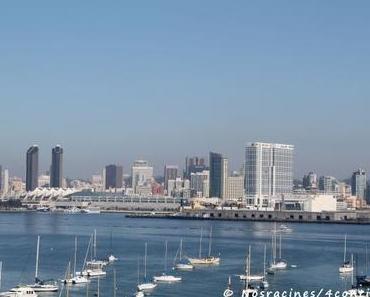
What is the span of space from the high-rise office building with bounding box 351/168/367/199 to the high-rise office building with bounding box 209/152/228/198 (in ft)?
87.4

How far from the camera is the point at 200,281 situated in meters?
30.6

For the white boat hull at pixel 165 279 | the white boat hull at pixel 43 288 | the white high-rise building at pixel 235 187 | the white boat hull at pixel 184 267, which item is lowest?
the white boat hull at pixel 43 288

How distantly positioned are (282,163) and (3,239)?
8635 cm

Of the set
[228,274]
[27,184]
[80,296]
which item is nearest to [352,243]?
[228,274]

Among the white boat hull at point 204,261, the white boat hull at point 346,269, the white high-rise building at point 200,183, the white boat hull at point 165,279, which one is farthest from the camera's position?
the white high-rise building at point 200,183

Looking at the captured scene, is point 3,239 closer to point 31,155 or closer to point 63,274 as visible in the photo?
point 63,274

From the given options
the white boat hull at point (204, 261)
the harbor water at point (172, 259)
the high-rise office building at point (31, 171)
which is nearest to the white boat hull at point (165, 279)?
the harbor water at point (172, 259)

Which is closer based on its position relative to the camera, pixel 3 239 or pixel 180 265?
pixel 180 265

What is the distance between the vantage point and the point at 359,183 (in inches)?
6599

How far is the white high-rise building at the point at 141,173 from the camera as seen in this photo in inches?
7490

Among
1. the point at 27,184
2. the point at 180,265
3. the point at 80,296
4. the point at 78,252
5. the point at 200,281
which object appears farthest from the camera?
the point at 27,184

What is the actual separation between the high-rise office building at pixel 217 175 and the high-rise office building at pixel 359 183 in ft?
87.4

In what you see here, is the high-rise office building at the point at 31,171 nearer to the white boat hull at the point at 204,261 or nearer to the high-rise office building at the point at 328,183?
the high-rise office building at the point at 328,183

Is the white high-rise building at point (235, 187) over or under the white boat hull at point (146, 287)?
over
